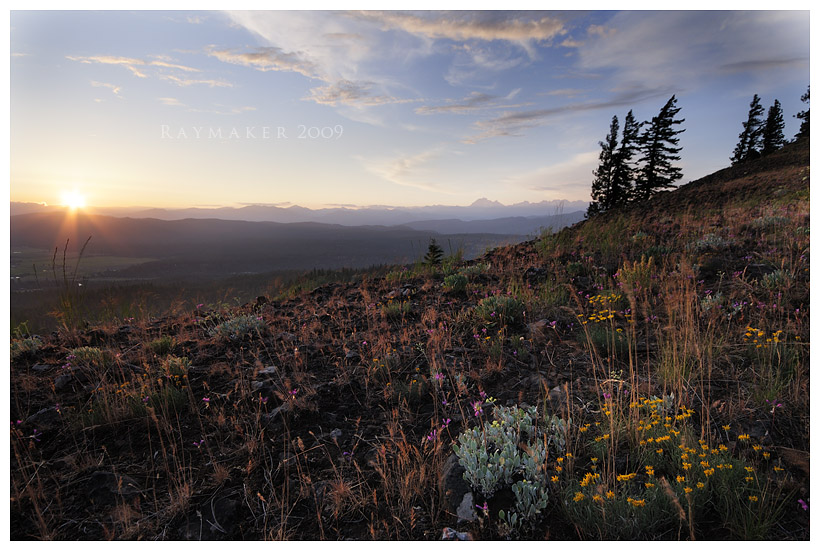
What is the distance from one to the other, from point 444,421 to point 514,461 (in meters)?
0.86

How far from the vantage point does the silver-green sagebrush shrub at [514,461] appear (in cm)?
207

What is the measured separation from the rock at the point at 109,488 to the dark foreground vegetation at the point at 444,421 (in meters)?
0.01

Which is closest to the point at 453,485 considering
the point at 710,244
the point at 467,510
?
the point at 467,510

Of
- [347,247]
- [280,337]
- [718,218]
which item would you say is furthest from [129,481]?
[347,247]

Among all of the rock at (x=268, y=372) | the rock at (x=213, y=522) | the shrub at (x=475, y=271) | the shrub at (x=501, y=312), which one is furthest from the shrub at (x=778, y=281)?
the rock at (x=213, y=522)

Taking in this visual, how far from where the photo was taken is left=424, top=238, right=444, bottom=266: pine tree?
32.2 feet

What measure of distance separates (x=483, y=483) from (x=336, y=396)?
1.80m

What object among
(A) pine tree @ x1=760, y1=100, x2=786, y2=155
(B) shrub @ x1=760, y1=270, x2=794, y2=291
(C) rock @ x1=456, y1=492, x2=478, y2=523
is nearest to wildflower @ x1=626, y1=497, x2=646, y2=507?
(C) rock @ x1=456, y1=492, x2=478, y2=523

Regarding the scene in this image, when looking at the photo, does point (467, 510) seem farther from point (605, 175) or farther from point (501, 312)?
point (605, 175)

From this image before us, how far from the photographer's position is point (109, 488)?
2.54m

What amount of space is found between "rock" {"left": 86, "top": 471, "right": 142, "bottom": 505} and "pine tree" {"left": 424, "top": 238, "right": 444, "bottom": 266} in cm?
767
